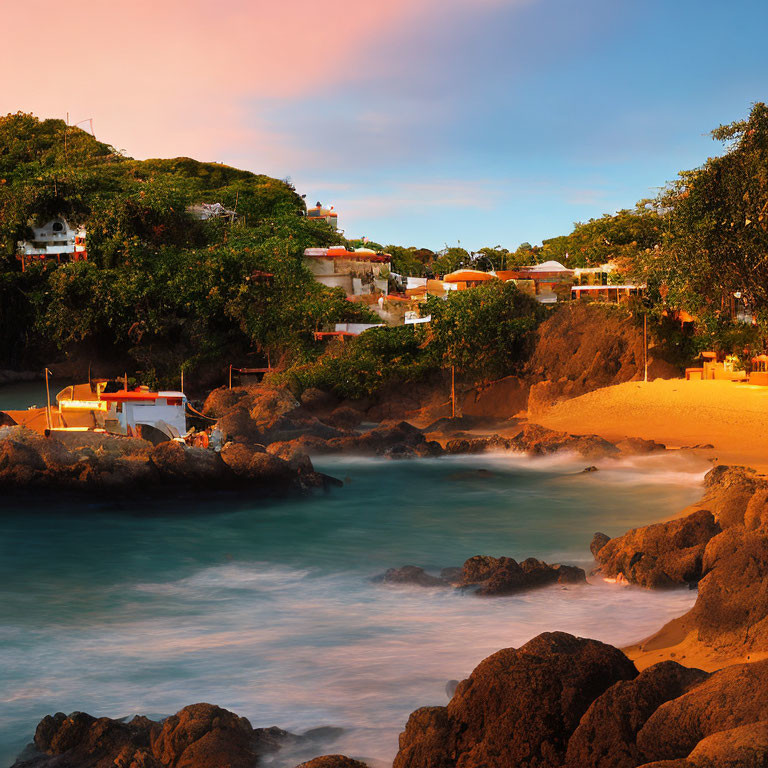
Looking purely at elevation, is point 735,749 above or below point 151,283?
below

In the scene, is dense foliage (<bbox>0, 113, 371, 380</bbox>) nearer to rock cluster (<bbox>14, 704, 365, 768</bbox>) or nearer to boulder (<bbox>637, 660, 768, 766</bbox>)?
rock cluster (<bbox>14, 704, 365, 768</bbox>)

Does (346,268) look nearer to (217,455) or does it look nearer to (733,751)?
(217,455)

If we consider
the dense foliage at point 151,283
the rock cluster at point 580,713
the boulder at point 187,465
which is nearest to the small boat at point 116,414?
the boulder at point 187,465

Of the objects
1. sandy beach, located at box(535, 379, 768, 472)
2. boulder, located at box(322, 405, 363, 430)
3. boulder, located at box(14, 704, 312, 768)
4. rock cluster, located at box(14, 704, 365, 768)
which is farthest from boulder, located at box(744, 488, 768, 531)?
boulder, located at box(322, 405, 363, 430)

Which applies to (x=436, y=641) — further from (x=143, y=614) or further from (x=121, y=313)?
(x=121, y=313)

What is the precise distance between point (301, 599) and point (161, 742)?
5.64 meters

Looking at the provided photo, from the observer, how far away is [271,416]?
27344 millimetres

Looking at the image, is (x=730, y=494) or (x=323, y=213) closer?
(x=730, y=494)

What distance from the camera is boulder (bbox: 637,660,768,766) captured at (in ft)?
15.3

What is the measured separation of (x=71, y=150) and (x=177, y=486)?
45.2 m

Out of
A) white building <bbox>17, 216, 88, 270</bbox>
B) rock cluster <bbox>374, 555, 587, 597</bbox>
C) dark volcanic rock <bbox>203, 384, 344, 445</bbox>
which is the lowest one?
rock cluster <bbox>374, 555, 587, 597</bbox>

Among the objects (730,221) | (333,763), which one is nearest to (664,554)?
(333,763)

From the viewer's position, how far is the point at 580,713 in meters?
5.25

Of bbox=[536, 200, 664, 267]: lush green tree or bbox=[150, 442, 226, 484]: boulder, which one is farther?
bbox=[536, 200, 664, 267]: lush green tree
